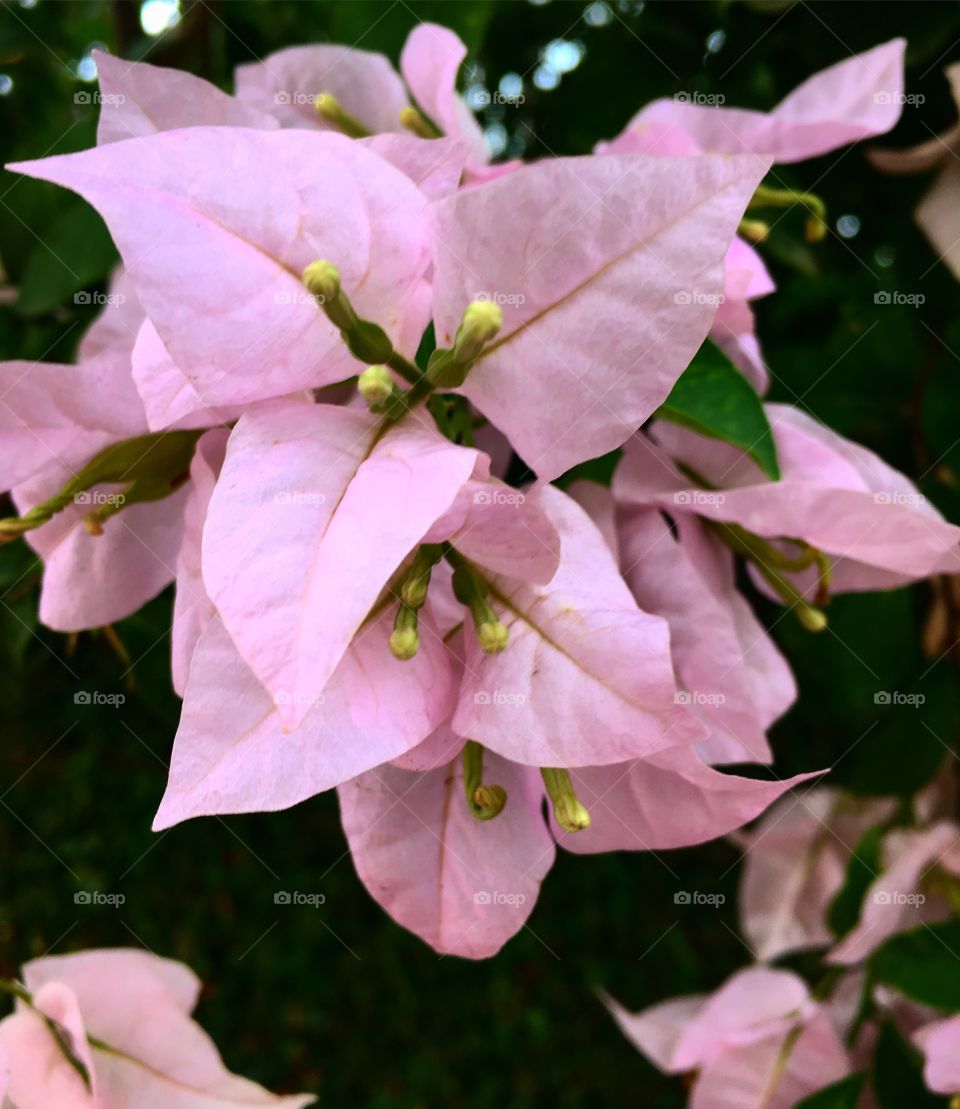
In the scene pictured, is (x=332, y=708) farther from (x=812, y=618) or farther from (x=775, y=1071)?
(x=775, y=1071)

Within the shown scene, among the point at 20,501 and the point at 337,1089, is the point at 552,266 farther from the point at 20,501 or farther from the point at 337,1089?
the point at 337,1089

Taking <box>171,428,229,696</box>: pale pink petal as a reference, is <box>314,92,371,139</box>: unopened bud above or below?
above

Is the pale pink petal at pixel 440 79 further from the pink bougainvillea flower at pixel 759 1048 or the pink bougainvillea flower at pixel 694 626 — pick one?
the pink bougainvillea flower at pixel 759 1048

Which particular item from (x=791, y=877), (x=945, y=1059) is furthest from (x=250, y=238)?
(x=791, y=877)

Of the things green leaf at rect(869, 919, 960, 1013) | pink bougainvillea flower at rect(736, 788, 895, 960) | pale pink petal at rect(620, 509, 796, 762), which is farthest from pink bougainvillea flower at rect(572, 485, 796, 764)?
pink bougainvillea flower at rect(736, 788, 895, 960)

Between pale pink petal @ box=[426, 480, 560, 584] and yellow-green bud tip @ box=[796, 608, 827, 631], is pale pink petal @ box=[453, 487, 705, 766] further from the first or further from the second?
yellow-green bud tip @ box=[796, 608, 827, 631]

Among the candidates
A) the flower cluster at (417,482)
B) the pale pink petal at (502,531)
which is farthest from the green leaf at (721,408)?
the pale pink petal at (502,531)
